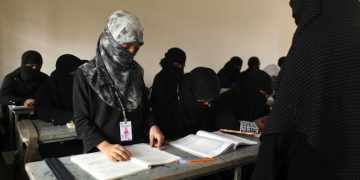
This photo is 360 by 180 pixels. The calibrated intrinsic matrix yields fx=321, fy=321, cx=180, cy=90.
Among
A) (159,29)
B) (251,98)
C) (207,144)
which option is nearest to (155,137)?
(207,144)

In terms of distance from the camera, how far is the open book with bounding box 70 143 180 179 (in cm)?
116

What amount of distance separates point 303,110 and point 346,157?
17cm

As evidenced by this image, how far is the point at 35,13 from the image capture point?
13.1ft

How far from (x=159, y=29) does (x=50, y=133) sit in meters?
3.29

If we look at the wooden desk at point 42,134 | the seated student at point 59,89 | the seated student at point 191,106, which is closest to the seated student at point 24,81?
the seated student at point 59,89

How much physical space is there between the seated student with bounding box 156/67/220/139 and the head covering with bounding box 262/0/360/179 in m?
1.12

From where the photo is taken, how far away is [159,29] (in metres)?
5.05

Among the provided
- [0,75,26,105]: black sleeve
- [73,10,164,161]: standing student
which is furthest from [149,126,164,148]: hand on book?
[0,75,26,105]: black sleeve

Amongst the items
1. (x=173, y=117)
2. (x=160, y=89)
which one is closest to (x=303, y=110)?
(x=173, y=117)

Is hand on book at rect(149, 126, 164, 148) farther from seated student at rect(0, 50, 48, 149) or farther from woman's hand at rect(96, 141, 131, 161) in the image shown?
seated student at rect(0, 50, 48, 149)

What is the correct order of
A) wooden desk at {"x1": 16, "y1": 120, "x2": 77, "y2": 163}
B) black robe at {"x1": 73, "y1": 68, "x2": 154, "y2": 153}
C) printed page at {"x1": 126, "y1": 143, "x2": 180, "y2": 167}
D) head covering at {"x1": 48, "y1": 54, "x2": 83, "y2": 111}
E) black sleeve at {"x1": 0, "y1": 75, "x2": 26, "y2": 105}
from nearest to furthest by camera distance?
printed page at {"x1": 126, "y1": 143, "x2": 180, "y2": 167} < black robe at {"x1": 73, "y1": 68, "x2": 154, "y2": 153} < wooden desk at {"x1": 16, "y1": 120, "x2": 77, "y2": 163} < head covering at {"x1": 48, "y1": 54, "x2": 83, "y2": 111} < black sleeve at {"x1": 0, "y1": 75, "x2": 26, "y2": 105}

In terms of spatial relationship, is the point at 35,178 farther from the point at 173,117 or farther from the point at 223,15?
the point at 223,15

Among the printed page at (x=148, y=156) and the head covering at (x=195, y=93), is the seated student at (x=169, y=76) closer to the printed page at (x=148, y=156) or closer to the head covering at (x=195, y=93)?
the head covering at (x=195, y=93)

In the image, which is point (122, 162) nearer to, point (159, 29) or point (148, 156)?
point (148, 156)
